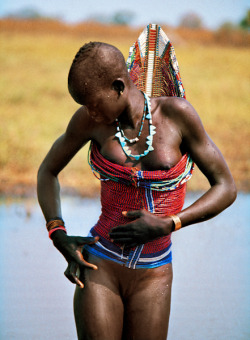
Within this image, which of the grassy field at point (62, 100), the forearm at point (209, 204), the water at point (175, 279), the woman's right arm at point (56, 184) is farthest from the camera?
the grassy field at point (62, 100)

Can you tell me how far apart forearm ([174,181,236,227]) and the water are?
215 cm

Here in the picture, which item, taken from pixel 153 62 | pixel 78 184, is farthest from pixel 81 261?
pixel 78 184

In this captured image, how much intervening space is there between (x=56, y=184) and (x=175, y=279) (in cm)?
279

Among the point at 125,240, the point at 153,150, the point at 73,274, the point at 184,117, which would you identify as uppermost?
the point at 184,117

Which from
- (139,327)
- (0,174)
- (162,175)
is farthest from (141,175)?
(0,174)

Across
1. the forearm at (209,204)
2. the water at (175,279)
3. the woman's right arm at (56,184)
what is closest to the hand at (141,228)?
the forearm at (209,204)

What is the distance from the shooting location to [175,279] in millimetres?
5562

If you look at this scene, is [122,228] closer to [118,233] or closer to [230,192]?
[118,233]

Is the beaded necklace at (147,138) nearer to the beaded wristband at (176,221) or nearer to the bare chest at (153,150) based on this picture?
the bare chest at (153,150)

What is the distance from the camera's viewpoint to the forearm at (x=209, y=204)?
2654 millimetres

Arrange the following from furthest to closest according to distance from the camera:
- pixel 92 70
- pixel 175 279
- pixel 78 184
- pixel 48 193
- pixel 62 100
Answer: pixel 62 100, pixel 78 184, pixel 175 279, pixel 48 193, pixel 92 70

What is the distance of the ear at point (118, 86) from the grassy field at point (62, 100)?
18.5ft

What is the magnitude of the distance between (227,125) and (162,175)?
9.44 m

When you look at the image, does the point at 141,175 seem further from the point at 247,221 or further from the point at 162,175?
the point at 247,221
